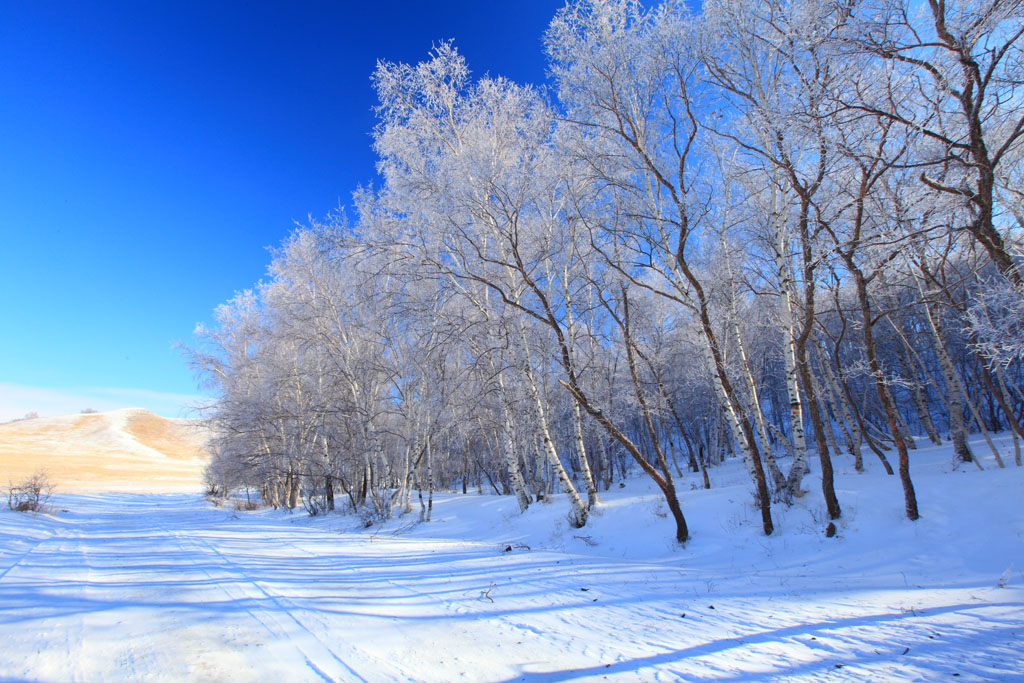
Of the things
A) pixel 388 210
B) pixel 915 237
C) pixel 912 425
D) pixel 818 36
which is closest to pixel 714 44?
pixel 818 36

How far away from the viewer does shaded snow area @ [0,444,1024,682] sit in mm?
3197

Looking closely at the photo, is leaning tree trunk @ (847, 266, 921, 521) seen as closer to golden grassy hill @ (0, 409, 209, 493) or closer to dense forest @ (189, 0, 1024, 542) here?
dense forest @ (189, 0, 1024, 542)

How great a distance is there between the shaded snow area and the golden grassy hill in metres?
15.7

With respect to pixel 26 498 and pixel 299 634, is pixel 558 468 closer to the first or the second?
pixel 299 634

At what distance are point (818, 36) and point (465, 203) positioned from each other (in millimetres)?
5999

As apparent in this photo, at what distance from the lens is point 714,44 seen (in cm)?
806

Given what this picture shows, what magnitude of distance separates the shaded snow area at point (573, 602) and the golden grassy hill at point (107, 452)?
15725 mm

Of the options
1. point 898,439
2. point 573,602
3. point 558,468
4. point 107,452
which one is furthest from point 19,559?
point 107,452

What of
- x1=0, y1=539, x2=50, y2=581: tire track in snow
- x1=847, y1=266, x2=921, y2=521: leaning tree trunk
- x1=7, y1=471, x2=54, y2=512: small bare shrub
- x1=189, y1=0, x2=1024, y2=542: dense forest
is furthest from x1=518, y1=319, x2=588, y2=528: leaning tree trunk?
x1=7, y1=471, x2=54, y2=512: small bare shrub

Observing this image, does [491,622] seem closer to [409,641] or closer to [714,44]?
[409,641]

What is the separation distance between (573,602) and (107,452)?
285 ft

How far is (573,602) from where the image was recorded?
477 cm

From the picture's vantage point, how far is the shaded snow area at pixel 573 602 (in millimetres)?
3197

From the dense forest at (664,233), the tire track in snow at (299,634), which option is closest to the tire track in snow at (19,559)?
the tire track in snow at (299,634)
